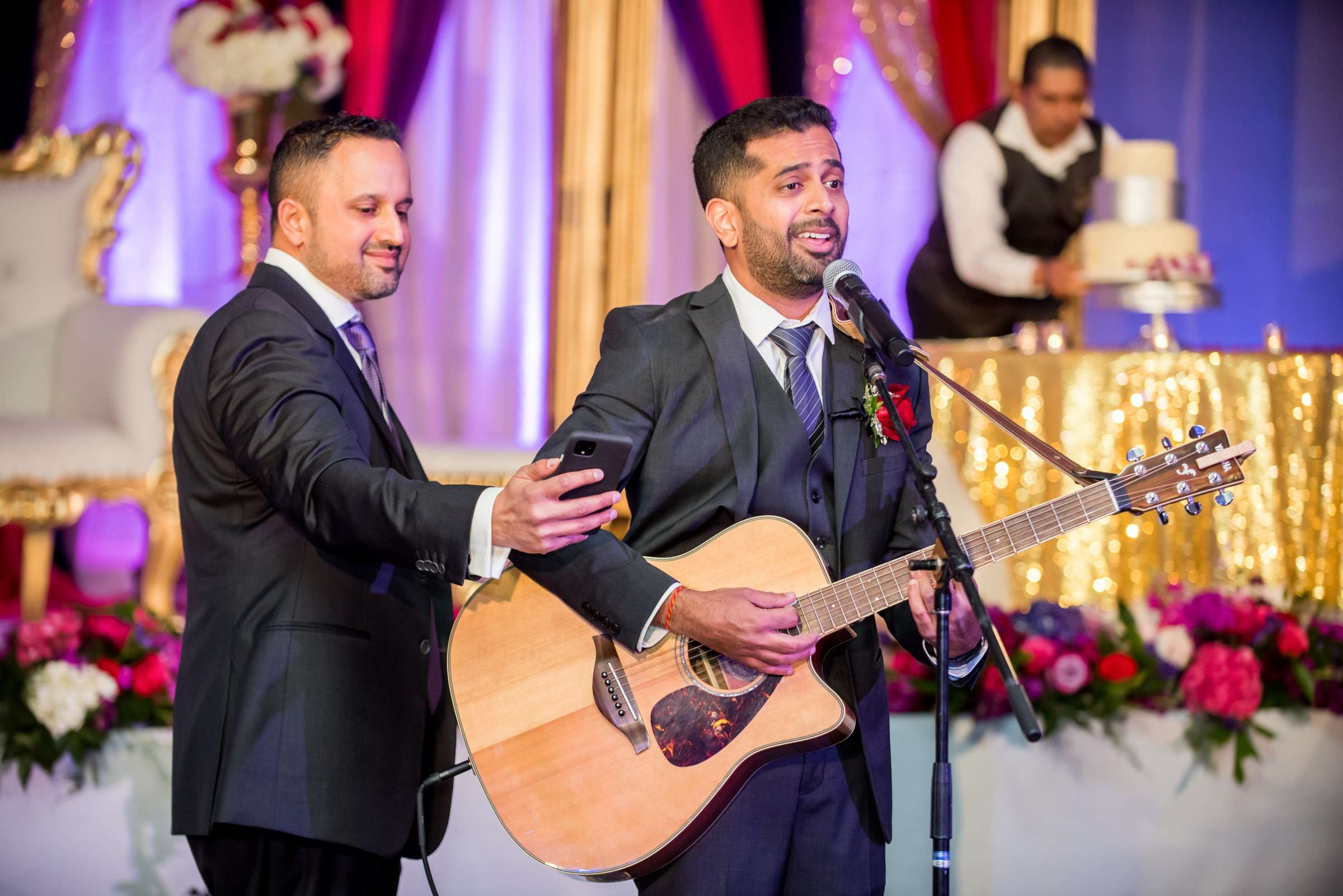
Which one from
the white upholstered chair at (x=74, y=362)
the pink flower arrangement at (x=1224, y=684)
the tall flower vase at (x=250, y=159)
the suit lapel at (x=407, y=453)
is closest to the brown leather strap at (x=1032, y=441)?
the suit lapel at (x=407, y=453)

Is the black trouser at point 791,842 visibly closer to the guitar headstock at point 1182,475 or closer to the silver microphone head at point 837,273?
the guitar headstock at point 1182,475

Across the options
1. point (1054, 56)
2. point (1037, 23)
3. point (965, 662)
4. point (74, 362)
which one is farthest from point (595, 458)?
point (1037, 23)

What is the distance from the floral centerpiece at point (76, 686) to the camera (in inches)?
131

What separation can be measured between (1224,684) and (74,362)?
4.65 metres

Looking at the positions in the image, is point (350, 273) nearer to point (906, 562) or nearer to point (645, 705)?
point (645, 705)

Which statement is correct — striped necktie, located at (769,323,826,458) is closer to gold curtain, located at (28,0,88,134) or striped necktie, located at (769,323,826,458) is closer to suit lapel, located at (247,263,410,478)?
suit lapel, located at (247,263,410,478)

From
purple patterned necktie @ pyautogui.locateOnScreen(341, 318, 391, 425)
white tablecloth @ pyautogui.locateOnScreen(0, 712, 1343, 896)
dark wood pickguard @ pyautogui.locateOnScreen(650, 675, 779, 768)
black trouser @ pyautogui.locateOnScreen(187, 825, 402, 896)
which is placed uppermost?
purple patterned necktie @ pyautogui.locateOnScreen(341, 318, 391, 425)

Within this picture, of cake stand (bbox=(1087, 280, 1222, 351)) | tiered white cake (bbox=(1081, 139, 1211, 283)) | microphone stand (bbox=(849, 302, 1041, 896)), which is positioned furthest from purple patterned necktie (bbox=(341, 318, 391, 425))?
tiered white cake (bbox=(1081, 139, 1211, 283))

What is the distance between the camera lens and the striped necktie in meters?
2.38

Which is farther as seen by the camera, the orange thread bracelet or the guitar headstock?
the orange thread bracelet

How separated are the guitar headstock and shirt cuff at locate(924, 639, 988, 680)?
396 millimetres

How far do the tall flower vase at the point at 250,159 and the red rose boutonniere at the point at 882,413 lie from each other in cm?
474

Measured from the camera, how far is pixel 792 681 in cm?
227

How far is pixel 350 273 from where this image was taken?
250 centimetres
